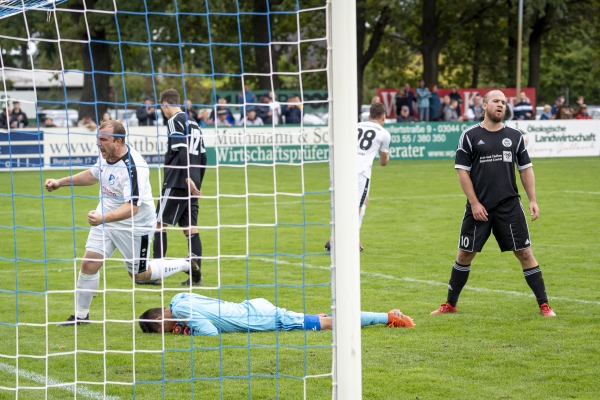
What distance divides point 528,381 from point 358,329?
62.0 inches

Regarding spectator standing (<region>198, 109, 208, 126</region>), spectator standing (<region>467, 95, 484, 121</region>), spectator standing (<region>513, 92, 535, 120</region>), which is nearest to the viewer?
spectator standing (<region>198, 109, 208, 126</region>)

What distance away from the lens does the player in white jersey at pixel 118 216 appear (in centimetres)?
679

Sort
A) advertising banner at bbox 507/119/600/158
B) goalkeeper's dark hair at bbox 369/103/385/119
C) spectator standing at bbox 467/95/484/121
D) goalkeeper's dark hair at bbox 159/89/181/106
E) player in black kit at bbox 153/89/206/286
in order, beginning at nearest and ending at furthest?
1. goalkeeper's dark hair at bbox 159/89/181/106
2. player in black kit at bbox 153/89/206/286
3. goalkeeper's dark hair at bbox 369/103/385/119
4. advertising banner at bbox 507/119/600/158
5. spectator standing at bbox 467/95/484/121

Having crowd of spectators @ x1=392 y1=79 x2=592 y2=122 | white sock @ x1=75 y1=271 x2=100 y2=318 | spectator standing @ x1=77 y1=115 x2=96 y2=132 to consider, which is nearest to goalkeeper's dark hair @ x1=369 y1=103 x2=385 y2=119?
white sock @ x1=75 y1=271 x2=100 y2=318

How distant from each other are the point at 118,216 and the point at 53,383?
1656 mm

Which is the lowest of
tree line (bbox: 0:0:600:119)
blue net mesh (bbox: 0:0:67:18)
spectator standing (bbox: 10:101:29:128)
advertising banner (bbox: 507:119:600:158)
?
advertising banner (bbox: 507:119:600:158)

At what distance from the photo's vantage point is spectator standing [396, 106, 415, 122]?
93.3 ft

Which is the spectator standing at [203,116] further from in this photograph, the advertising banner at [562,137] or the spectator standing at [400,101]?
the advertising banner at [562,137]

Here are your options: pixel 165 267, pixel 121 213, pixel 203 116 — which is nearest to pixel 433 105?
pixel 203 116

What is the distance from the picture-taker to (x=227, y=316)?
6582 mm

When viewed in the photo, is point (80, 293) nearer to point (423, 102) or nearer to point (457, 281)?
point (457, 281)

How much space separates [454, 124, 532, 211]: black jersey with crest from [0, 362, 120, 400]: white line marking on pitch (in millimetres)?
3604

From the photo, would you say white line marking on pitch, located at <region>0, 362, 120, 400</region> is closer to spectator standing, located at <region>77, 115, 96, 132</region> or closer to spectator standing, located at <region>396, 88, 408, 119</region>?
spectator standing, located at <region>77, 115, 96, 132</region>

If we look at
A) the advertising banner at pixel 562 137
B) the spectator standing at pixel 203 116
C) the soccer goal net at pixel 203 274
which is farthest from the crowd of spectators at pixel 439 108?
the soccer goal net at pixel 203 274
